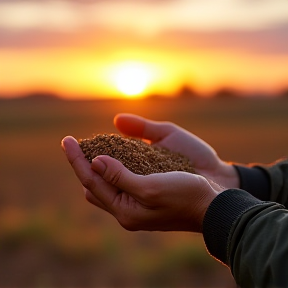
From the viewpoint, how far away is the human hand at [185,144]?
11.1 feet

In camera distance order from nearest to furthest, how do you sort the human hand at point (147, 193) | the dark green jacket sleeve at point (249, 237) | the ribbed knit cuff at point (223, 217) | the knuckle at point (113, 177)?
the dark green jacket sleeve at point (249, 237) → the ribbed knit cuff at point (223, 217) → the human hand at point (147, 193) → the knuckle at point (113, 177)

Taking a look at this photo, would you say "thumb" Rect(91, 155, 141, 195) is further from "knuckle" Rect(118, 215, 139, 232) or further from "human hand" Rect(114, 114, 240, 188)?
"human hand" Rect(114, 114, 240, 188)

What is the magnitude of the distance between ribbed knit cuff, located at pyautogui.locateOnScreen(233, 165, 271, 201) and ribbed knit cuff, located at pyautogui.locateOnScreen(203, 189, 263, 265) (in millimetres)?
937

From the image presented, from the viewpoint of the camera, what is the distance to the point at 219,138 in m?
21.5

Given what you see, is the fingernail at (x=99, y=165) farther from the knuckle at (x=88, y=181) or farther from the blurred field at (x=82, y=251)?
the blurred field at (x=82, y=251)

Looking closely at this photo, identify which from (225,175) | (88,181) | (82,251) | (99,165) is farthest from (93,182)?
(82,251)

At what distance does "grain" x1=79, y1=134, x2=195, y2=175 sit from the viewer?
281 centimetres

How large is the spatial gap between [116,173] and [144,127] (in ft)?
3.84

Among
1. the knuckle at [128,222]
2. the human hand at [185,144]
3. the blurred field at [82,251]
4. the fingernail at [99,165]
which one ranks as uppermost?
the fingernail at [99,165]

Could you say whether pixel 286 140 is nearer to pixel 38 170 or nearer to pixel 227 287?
pixel 38 170

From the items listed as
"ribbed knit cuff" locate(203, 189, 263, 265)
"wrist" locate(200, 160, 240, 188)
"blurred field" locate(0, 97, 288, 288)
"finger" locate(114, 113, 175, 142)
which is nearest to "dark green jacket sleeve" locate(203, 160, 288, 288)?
"ribbed knit cuff" locate(203, 189, 263, 265)

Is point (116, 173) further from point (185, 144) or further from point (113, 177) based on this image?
point (185, 144)

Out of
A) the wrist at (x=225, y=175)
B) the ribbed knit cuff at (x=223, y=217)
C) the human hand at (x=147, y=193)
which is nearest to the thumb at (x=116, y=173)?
the human hand at (x=147, y=193)

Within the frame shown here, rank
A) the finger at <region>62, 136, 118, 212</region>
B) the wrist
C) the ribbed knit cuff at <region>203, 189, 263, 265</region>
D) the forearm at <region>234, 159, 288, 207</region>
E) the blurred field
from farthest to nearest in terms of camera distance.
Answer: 1. the blurred field
2. the wrist
3. the forearm at <region>234, 159, 288, 207</region>
4. the finger at <region>62, 136, 118, 212</region>
5. the ribbed knit cuff at <region>203, 189, 263, 265</region>
